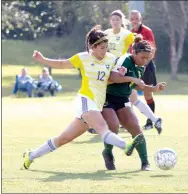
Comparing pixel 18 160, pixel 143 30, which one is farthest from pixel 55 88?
pixel 18 160

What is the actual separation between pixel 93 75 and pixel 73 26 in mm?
51229

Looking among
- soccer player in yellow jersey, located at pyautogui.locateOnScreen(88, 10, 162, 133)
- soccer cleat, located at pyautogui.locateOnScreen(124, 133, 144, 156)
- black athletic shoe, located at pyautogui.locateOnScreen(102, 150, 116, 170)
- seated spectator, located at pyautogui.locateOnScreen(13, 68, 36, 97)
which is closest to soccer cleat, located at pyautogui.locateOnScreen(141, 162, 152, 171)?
black athletic shoe, located at pyautogui.locateOnScreen(102, 150, 116, 170)

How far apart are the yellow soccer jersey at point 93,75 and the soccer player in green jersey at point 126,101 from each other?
0.46 ft

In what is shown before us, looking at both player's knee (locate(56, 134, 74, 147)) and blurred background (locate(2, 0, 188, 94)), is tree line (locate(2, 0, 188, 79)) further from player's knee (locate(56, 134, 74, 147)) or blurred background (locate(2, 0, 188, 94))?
player's knee (locate(56, 134, 74, 147))

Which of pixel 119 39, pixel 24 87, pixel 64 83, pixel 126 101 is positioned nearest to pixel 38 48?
pixel 64 83

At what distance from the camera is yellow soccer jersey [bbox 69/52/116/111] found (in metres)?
9.05

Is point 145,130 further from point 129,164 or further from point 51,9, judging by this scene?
point 51,9

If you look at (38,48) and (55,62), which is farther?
(38,48)

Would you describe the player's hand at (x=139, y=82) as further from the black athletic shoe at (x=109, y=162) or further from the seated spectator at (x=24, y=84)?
the seated spectator at (x=24, y=84)

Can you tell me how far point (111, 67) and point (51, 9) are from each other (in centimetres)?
5177

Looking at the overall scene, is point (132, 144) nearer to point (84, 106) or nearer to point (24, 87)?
point (84, 106)

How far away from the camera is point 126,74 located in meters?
9.23

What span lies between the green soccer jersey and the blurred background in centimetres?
2693

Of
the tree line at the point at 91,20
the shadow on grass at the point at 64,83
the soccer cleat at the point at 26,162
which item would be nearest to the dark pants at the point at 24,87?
the shadow on grass at the point at 64,83
